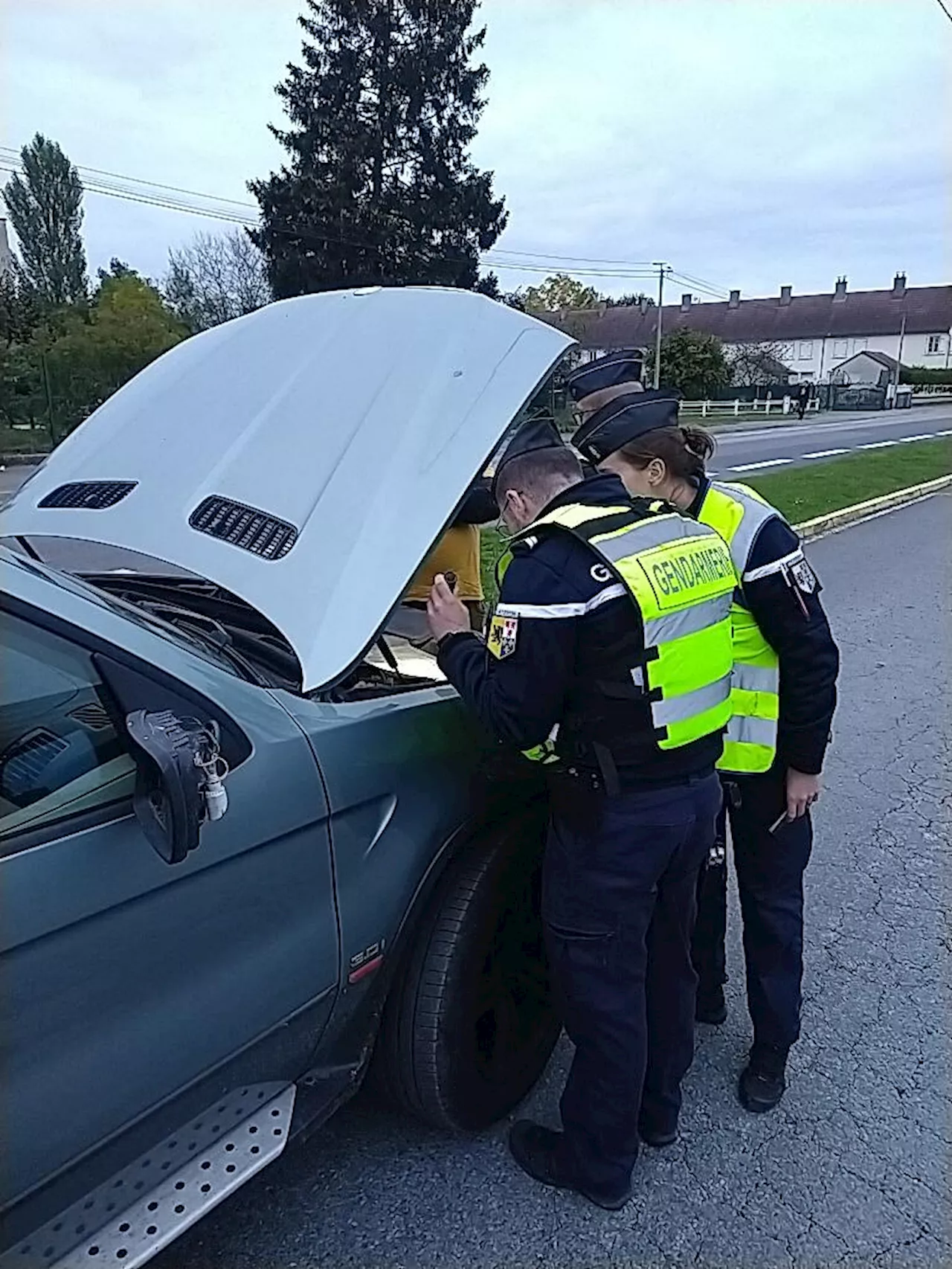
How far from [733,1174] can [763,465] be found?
57.7ft

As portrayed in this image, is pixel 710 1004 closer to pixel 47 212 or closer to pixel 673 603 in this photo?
pixel 673 603

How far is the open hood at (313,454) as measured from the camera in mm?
1982

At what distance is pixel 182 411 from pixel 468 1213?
76.2 inches

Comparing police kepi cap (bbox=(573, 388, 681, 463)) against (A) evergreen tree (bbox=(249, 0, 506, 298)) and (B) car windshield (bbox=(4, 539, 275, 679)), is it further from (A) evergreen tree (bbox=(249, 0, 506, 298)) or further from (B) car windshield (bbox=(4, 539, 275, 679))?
(A) evergreen tree (bbox=(249, 0, 506, 298))

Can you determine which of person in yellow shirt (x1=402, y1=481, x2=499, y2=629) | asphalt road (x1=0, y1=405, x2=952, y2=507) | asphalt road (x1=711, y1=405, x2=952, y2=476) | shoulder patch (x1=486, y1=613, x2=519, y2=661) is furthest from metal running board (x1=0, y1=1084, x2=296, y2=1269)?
asphalt road (x1=711, y1=405, x2=952, y2=476)

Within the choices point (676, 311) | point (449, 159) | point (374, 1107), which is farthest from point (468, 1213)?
point (676, 311)

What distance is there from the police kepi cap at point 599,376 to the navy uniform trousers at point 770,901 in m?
1.05

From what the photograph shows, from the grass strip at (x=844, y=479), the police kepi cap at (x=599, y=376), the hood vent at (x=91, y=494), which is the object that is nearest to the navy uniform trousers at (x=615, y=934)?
the police kepi cap at (x=599, y=376)

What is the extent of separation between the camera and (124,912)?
151 centimetres

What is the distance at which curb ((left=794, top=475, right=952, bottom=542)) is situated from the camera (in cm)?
1092

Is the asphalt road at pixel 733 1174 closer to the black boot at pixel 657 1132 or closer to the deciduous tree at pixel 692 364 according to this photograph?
the black boot at pixel 657 1132

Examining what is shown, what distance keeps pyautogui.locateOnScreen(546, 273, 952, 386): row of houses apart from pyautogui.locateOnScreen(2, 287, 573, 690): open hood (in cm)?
7092

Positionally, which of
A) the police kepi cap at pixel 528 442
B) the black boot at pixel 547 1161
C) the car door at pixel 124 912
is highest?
the police kepi cap at pixel 528 442

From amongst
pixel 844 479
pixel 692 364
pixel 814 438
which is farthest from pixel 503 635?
pixel 692 364
